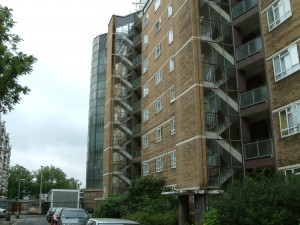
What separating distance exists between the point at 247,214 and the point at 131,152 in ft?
103

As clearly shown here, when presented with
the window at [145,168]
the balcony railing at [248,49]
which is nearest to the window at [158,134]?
the window at [145,168]

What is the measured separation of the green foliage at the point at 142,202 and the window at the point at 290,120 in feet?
29.7

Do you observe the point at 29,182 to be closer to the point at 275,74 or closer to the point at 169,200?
the point at 169,200

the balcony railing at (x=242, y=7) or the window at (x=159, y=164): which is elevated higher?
the balcony railing at (x=242, y=7)

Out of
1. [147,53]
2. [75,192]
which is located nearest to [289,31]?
[147,53]

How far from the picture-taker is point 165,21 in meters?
36.6

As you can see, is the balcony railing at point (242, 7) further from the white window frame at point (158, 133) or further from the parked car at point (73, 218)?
the parked car at point (73, 218)

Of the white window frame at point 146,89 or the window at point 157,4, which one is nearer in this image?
the window at point 157,4

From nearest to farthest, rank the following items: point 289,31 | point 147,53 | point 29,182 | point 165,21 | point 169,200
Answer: point 289,31
point 169,200
point 165,21
point 147,53
point 29,182

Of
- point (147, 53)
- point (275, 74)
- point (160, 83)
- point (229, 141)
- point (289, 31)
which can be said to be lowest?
point (229, 141)

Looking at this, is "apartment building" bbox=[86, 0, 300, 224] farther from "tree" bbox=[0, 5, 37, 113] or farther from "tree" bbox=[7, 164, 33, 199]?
"tree" bbox=[7, 164, 33, 199]

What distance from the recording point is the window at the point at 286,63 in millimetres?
18953

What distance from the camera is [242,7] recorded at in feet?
81.6

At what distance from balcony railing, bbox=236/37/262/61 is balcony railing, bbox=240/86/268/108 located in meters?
2.38
